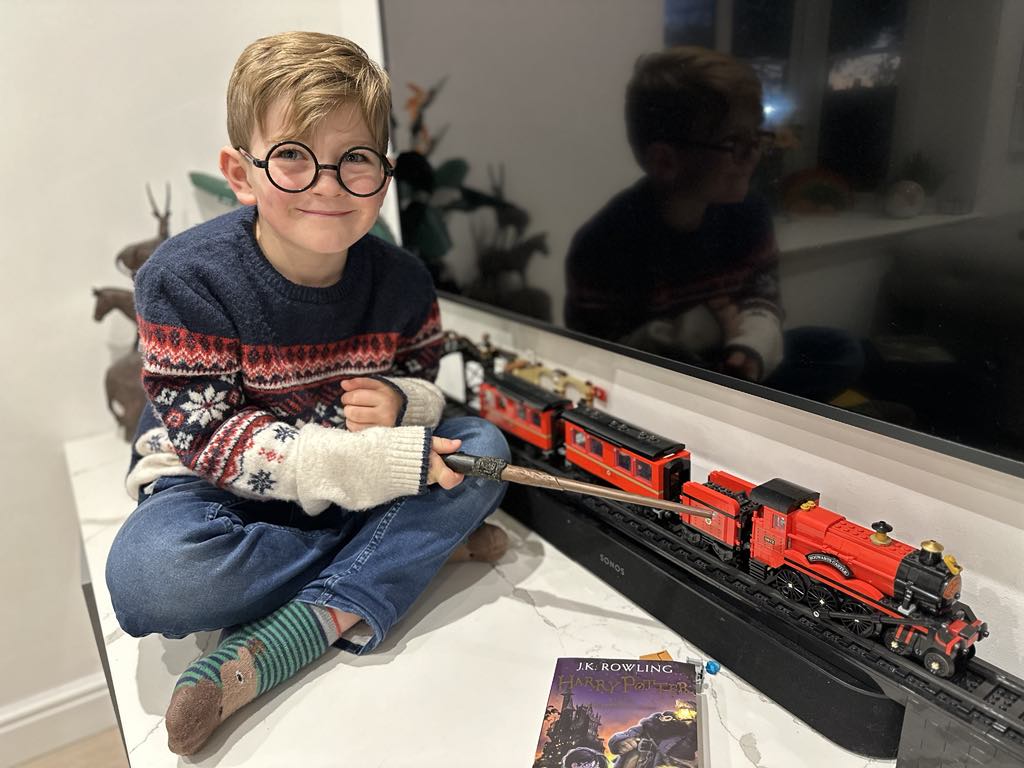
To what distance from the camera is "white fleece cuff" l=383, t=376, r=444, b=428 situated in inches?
39.4

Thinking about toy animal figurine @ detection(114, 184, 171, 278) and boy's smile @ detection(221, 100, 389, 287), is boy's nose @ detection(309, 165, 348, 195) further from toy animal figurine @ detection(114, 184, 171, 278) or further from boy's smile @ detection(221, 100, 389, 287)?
toy animal figurine @ detection(114, 184, 171, 278)

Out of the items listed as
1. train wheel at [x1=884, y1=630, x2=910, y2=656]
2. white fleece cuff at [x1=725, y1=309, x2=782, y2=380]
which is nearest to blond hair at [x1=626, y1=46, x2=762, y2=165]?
white fleece cuff at [x1=725, y1=309, x2=782, y2=380]

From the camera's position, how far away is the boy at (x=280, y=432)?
803 millimetres

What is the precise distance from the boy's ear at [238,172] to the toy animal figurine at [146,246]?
0.48 meters

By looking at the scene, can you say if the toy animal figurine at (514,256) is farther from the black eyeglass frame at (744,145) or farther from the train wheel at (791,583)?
the train wheel at (791,583)

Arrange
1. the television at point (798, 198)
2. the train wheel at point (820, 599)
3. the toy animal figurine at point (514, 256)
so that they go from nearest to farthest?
the television at point (798, 198) → the train wheel at point (820, 599) → the toy animal figurine at point (514, 256)

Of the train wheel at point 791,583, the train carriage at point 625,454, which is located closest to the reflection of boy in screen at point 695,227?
the train carriage at point 625,454

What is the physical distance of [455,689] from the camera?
81 cm

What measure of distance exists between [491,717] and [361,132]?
0.65 metres

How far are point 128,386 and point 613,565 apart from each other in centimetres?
96

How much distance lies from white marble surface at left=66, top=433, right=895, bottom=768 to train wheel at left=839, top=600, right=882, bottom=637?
0.11 m

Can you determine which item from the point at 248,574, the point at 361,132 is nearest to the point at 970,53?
the point at 361,132

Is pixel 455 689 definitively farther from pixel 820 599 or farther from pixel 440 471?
pixel 820 599

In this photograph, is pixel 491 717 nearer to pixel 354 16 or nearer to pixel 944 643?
pixel 944 643
